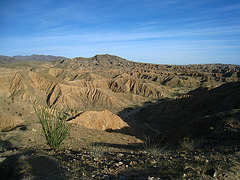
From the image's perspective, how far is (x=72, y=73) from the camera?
99.9 m

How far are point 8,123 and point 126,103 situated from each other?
4435cm

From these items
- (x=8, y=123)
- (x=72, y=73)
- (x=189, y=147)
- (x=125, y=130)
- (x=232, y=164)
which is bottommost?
(x=125, y=130)

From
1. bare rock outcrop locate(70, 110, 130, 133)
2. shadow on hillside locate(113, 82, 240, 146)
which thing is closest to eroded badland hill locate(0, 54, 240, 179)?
bare rock outcrop locate(70, 110, 130, 133)

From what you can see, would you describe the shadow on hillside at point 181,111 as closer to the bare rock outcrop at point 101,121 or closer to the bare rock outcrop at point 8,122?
the bare rock outcrop at point 101,121

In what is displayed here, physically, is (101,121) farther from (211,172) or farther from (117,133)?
(211,172)

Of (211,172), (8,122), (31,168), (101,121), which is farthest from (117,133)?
(211,172)

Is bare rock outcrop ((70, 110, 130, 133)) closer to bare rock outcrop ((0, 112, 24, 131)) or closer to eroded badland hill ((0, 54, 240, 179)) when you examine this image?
eroded badland hill ((0, 54, 240, 179))

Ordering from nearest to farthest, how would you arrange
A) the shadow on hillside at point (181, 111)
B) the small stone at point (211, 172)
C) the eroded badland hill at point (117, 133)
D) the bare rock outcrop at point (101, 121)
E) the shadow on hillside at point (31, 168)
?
the small stone at point (211, 172)
the shadow on hillside at point (31, 168)
the eroded badland hill at point (117, 133)
the bare rock outcrop at point (101, 121)
the shadow on hillside at point (181, 111)

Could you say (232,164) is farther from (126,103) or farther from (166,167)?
(126,103)

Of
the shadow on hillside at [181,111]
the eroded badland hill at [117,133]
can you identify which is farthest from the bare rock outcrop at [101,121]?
the shadow on hillside at [181,111]

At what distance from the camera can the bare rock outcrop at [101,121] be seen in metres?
26.6

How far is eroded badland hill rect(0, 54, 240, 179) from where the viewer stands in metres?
6.18

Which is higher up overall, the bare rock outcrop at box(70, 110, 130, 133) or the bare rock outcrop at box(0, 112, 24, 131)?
the bare rock outcrop at box(0, 112, 24, 131)

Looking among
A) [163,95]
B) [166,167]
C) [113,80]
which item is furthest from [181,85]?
[166,167]
